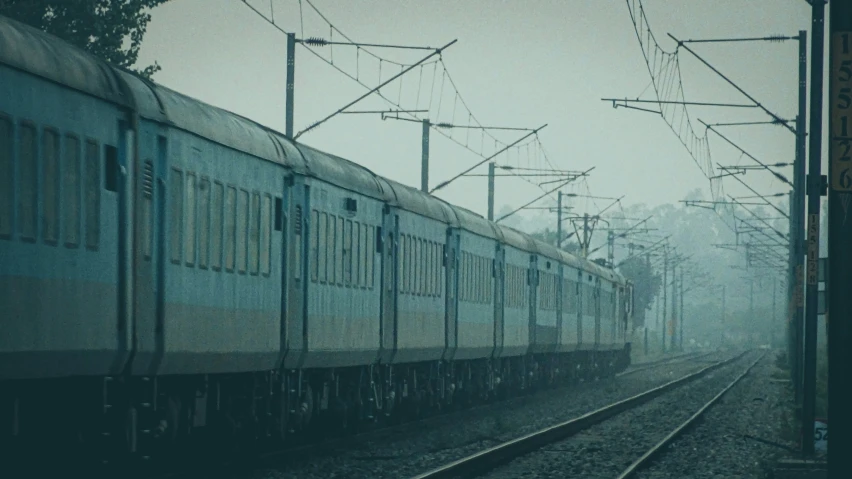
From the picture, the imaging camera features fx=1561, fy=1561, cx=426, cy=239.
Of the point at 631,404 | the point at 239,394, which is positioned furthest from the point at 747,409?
the point at 239,394

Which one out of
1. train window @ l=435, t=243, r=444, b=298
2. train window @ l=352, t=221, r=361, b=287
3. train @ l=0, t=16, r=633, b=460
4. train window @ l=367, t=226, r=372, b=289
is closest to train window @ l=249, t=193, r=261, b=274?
train @ l=0, t=16, r=633, b=460

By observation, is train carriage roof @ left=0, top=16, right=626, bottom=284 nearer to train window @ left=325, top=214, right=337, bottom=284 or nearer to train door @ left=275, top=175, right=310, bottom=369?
train door @ left=275, top=175, right=310, bottom=369

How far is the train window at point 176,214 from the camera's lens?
1429 centimetres

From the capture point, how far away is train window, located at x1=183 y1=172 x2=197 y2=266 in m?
14.7

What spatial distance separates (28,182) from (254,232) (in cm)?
609

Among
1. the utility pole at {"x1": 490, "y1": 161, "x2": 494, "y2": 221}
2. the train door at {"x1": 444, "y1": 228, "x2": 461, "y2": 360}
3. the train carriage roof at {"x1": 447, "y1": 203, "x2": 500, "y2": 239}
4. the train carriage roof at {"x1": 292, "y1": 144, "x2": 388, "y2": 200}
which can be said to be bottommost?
the train door at {"x1": 444, "y1": 228, "x2": 461, "y2": 360}

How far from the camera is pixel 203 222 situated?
15.3m

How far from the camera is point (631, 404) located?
112ft

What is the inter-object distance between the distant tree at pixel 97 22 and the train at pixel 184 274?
1267 cm

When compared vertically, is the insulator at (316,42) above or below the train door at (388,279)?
above

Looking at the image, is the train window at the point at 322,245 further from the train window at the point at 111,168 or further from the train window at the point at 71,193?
the train window at the point at 71,193

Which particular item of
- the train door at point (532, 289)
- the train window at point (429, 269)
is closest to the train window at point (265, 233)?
the train window at point (429, 269)

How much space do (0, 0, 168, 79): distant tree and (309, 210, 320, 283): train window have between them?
17718 mm

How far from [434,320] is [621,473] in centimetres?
995
